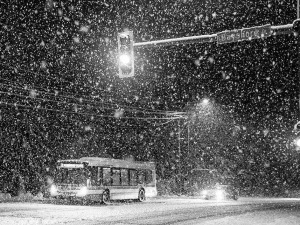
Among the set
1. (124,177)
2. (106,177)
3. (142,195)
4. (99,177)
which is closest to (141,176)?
(142,195)

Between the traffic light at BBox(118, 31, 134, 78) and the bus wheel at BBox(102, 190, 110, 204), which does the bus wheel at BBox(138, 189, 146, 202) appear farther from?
the traffic light at BBox(118, 31, 134, 78)

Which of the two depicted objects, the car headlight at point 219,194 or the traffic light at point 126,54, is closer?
the traffic light at point 126,54

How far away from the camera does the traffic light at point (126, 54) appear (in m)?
12.8

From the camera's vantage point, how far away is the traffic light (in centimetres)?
1284

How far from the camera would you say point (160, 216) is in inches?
699

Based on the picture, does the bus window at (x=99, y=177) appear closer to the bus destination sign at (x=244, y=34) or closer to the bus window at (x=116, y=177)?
the bus window at (x=116, y=177)

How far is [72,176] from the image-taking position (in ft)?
87.4

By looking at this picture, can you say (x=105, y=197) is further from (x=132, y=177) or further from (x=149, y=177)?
(x=149, y=177)

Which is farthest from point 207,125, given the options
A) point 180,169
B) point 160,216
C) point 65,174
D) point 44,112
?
point 160,216

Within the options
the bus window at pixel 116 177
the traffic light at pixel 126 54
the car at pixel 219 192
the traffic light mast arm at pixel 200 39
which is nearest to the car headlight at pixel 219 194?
the car at pixel 219 192

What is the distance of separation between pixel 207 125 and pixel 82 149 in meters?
21.5

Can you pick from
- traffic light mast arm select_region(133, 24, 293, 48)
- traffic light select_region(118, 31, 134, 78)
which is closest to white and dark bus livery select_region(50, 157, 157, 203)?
traffic light select_region(118, 31, 134, 78)

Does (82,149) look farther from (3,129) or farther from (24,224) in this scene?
(24,224)

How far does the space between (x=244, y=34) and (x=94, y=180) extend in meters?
16.9
